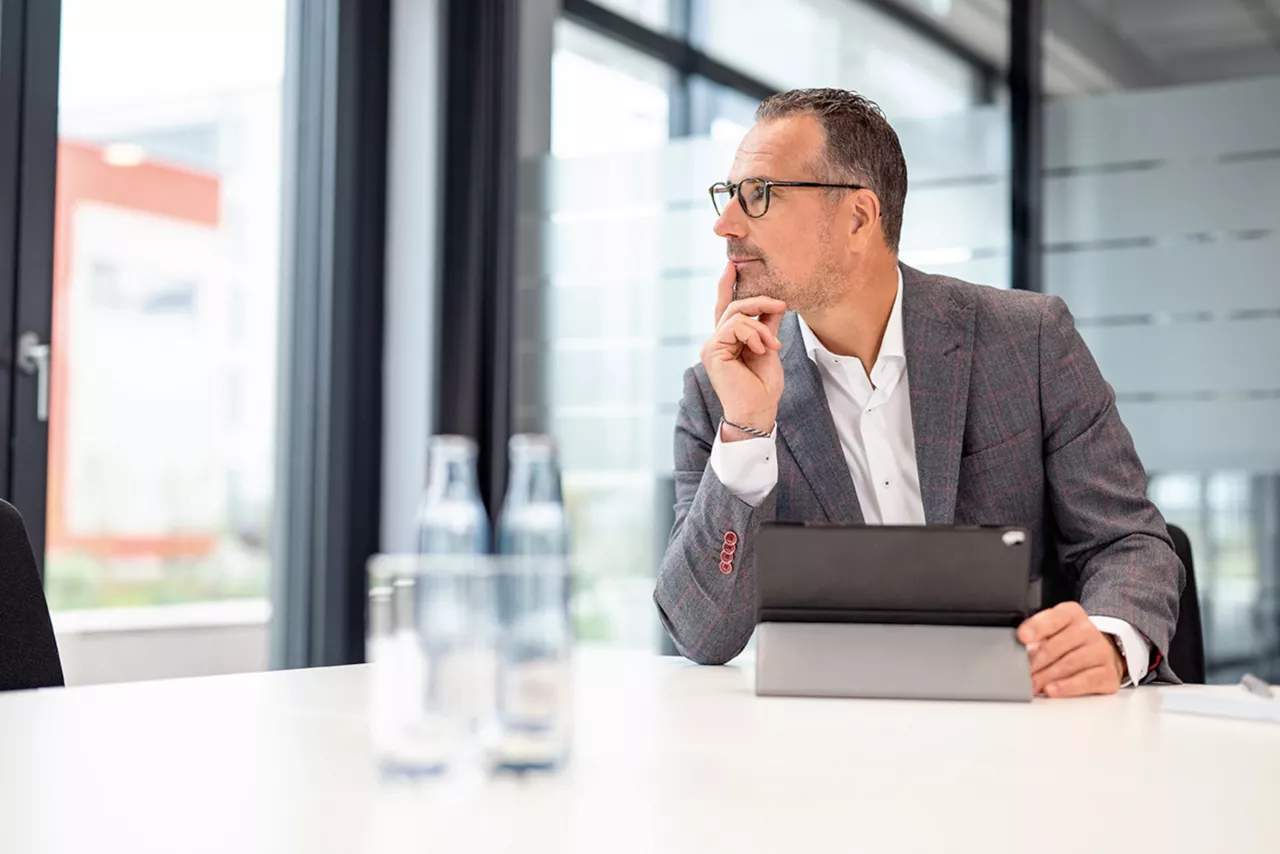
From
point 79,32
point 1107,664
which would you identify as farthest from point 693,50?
point 1107,664

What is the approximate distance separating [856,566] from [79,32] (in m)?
2.98

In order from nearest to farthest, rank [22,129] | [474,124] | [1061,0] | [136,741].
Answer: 1. [136,741]
2. [22,129]
3. [1061,0]
4. [474,124]

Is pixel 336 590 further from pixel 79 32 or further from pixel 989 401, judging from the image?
pixel 989 401

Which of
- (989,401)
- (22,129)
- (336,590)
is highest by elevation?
(22,129)

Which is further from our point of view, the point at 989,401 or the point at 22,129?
the point at 22,129

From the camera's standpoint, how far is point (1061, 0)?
3740mm

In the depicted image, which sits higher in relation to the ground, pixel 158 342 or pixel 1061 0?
pixel 1061 0

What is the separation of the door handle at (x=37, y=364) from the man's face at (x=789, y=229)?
78.3 inches

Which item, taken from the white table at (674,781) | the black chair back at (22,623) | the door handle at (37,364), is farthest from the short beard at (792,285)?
the door handle at (37,364)

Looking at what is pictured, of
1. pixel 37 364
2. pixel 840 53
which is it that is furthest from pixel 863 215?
pixel 37 364

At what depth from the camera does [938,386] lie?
2021mm

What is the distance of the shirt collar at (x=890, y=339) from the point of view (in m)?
2.13

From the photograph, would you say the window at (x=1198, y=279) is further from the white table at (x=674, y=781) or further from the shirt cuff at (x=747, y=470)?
the white table at (x=674, y=781)

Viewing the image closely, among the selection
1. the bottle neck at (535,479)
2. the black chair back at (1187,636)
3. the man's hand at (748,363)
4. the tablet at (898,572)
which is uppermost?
the man's hand at (748,363)
